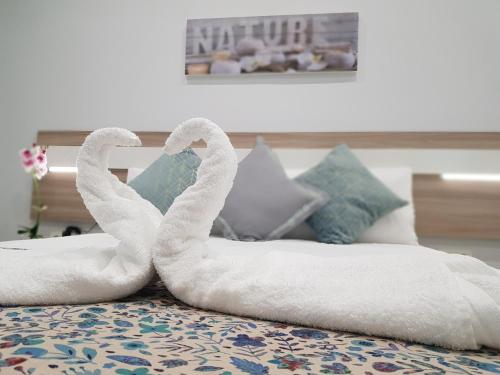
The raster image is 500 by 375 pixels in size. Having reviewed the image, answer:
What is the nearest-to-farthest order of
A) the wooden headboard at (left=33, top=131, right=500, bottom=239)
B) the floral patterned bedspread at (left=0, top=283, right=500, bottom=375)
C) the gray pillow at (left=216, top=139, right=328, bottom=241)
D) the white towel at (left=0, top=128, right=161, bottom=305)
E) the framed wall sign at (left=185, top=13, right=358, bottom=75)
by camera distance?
the floral patterned bedspread at (left=0, top=283, right=500, bottom=375)
the white towel at (left=0, top=128, right=161, bottom=305)
the gray pillow at (left=216, top=139, right=328, bottom=241)
the wooden headboard at (left=33, top=131, right=500, bottom=239)
the framed wall sign at (left=185, top=13, right=358, bottom=75)

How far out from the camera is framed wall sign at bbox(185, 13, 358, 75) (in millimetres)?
2838

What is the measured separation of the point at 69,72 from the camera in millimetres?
3248

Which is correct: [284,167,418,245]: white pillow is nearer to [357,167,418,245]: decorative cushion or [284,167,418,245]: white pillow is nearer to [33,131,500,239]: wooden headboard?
[357,167,418,245]: decorative cushion

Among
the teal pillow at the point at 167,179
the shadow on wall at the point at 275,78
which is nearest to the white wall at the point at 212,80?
the shadow on wall at the point at 275,78

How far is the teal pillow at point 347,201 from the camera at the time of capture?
2.26 meters

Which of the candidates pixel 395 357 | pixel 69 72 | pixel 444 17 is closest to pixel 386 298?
pixel 395 357

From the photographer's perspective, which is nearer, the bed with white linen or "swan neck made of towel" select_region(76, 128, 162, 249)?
the bed with white linen

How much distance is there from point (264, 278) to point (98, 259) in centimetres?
43

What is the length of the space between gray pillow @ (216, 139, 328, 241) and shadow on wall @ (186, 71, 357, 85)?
84cm

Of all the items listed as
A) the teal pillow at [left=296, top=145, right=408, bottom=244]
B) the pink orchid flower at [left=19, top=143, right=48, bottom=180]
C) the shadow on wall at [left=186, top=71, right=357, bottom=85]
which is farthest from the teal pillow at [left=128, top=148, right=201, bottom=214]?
the pink orchid flower at [left=19, top=143, right=48, bottom=180]

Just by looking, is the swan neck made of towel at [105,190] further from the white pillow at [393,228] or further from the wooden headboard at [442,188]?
the wooden headboard at [442,188]

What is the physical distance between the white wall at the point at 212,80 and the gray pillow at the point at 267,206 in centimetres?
70

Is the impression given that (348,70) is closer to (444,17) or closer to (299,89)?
(299,89)

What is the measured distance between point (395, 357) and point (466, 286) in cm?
29
